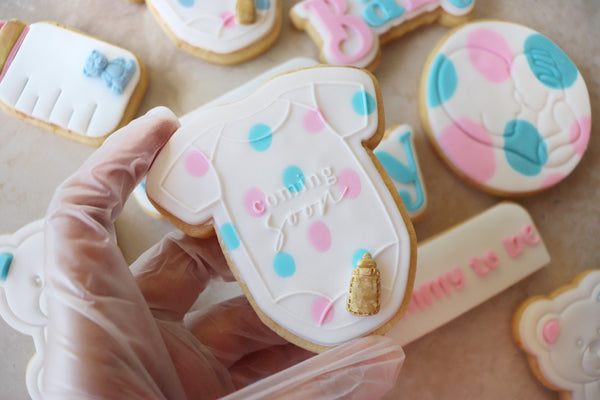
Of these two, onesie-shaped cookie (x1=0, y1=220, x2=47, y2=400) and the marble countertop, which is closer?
onesie-shaped cookie (x1=0, y1=220, x2=47, y2=400)

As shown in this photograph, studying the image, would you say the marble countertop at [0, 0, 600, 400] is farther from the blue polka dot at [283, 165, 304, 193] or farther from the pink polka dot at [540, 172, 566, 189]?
the blue polka dot at [283, 165, 304, 193]

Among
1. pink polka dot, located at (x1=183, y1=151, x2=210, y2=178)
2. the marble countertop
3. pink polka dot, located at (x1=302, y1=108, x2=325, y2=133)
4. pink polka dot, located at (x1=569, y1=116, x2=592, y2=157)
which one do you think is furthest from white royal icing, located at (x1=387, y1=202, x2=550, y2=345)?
pink polka dot, located at (x1=183, y1=151, x2=210, y2=178)

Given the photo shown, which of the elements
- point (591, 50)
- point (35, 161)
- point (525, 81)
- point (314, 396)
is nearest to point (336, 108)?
point (314, 396)

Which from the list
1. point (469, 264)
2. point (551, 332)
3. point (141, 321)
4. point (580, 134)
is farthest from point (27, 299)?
point (580, 134)

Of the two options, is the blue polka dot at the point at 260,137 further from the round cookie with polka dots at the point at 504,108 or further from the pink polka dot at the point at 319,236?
the round cookie with polka dots at the point at 504,108

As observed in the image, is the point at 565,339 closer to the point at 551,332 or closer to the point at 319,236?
the point at 551,332


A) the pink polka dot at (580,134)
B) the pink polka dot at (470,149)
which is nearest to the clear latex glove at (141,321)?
the pink polka dot at (470,149)
